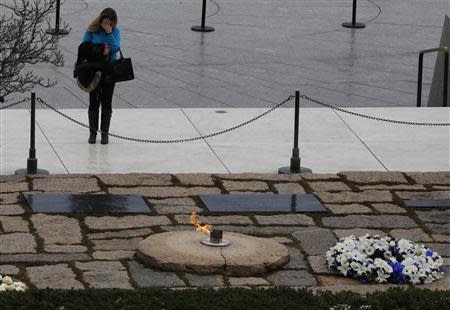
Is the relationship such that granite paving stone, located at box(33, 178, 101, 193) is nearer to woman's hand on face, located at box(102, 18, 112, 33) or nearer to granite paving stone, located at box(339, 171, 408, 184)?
woman's hand on face, located at box(102, 18, 112, 33)

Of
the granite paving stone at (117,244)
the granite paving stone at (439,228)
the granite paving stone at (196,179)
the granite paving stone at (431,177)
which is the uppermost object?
the granite paving stone at (431,177)

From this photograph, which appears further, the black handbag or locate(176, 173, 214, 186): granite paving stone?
the black handbag

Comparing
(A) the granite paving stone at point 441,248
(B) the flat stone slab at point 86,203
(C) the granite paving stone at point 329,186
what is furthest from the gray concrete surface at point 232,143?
(A) the granite paving stone at point 441,248

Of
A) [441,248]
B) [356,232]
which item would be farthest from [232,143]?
[441,248]

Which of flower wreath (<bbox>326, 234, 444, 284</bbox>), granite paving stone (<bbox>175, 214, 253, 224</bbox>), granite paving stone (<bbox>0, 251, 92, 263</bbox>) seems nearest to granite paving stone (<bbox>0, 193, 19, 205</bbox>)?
granite paving stone (<bbox>175, 214, 253, 224</bbox>)

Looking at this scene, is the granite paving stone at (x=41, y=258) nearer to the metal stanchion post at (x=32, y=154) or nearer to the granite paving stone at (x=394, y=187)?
the metal stanchion post at (x=32, y=154)

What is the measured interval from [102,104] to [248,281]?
5.84m

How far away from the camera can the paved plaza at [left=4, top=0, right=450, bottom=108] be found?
21984 millimetres

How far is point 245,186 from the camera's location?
16.5 m

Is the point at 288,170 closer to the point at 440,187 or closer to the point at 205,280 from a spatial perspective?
the point at 440,187

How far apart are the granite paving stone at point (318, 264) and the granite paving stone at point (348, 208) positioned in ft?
5.95

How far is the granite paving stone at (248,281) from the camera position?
41.9ft

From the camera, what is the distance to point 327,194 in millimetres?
16234

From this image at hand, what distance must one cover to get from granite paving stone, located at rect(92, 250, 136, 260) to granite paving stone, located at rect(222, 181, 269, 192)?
2.79 metres
